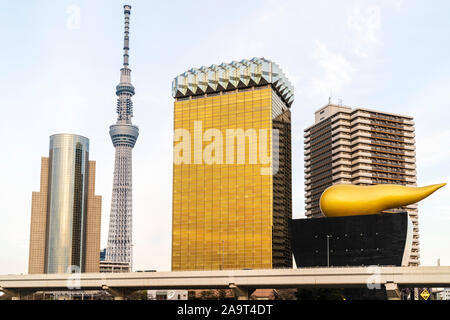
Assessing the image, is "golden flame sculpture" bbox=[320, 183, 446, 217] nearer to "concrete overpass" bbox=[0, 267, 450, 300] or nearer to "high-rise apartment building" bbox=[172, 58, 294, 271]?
"concrete overpass" bbox=[0, 267, 450, 300]

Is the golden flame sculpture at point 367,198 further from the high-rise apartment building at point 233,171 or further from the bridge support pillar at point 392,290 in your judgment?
the high-rise apartment building at point 233,171

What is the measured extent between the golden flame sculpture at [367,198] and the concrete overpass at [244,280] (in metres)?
9.34

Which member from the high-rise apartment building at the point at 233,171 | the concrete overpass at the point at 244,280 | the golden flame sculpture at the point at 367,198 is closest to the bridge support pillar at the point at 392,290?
the concrete overpass at the point at 244,280

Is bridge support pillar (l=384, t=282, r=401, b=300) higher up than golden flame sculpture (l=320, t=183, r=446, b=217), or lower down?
lower down

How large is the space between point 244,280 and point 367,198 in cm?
2452

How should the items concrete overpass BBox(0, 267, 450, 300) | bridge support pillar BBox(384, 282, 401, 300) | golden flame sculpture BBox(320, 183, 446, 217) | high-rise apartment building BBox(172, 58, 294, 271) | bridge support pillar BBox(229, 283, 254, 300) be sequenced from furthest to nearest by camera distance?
high-rise apartment building BBox(172, 58, 294, 271), bridge support pillar BBox(229, 283, 254, 300), golden flame sculpture BBox(320, 183, 446, 217), bridge support pillar BBox(384, 282, 401, 300), concrete overpass BBox(0, 267, 450, 300)

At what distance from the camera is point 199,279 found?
106312mm

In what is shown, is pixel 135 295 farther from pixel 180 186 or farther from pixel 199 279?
pixel 180 186

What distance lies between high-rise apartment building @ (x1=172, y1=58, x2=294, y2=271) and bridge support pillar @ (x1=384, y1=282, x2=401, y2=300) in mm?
79716

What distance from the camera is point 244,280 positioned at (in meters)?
103

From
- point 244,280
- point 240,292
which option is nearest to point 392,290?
point 244,280

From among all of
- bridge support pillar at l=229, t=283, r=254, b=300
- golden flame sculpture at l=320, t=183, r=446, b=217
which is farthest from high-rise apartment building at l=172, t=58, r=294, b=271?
golden flame sculpture at l=320, t=183, r=446, b=217

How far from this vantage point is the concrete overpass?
3575 inches
